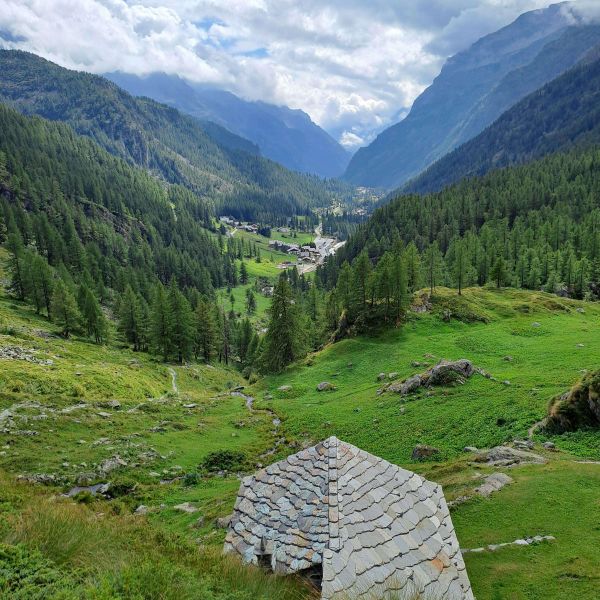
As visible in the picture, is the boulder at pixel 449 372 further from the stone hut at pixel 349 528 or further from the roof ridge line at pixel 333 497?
the roof ridge line at pixel 333 497

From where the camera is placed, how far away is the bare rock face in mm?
21372

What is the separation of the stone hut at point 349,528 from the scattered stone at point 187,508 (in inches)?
499

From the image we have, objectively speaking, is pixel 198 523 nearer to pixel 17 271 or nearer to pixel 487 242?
pixel 17 271

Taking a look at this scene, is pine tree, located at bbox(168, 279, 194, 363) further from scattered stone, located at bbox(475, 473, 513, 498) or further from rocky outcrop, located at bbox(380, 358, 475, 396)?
scattered stone, located at bbox(475, 473, 513, 498)

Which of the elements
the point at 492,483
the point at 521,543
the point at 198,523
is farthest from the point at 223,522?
the point at 521,543

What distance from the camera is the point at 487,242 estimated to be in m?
128

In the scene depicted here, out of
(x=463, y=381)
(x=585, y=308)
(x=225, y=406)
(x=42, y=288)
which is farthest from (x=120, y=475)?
(x=585, y=308)

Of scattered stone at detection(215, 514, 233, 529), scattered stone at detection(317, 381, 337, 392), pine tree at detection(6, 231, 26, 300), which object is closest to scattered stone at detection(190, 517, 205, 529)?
scattered stone at detection(215, 514, 233, 529)

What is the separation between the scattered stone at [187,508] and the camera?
25.2m

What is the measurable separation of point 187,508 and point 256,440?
51.7 feet

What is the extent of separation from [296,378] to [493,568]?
169 feet

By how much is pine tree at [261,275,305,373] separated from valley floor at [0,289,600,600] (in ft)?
20.0

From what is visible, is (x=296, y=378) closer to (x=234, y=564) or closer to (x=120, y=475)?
(x=120, y=475)

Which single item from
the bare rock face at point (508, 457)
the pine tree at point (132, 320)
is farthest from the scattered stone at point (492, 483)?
the pine tree at point (132, 320)
